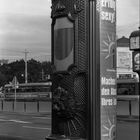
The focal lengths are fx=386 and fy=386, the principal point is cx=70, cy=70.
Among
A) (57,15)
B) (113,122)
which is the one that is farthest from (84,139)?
(57,15)

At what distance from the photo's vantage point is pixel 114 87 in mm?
4344

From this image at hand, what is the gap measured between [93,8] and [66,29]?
0.37m

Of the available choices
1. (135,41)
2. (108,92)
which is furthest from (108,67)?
(135,41)

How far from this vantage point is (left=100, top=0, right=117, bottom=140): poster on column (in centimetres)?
417

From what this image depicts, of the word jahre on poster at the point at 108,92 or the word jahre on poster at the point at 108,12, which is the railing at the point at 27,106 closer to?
the word jahre on poster at the point at 108,92

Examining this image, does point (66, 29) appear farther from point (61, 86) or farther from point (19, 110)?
point (19, 110)

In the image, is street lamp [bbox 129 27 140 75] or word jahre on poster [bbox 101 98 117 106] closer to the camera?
street lamp [bbox 129 27 140 75]

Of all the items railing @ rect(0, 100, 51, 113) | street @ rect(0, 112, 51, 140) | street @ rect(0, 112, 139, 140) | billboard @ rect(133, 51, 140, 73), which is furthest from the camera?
railing @ rect(0, 100, 51, 113)

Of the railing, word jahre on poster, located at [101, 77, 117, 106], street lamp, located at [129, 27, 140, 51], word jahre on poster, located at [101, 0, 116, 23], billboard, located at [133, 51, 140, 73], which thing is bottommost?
the railing

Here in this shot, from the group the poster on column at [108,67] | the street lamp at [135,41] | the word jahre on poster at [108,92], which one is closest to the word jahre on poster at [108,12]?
the poster on column at [108,67]

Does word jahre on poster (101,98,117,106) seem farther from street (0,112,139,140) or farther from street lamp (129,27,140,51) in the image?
street (0,112,139,140)

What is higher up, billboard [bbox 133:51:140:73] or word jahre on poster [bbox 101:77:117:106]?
billboard [bbox 133:51:140:73]

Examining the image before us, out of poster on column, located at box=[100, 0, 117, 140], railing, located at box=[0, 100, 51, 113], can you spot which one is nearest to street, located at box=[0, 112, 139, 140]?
poster on column, located at box=[100, 0, 117, 140]

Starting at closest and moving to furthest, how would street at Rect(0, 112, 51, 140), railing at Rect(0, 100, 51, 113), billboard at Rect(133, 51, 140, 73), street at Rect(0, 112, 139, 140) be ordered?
billboard at Rect(133, 51, 140, 73)
street at Rect(0, 112, 51, 140)
street at Rect(0, 112, 139, 140)
railing at Rect(0, 100, 51, 113)
